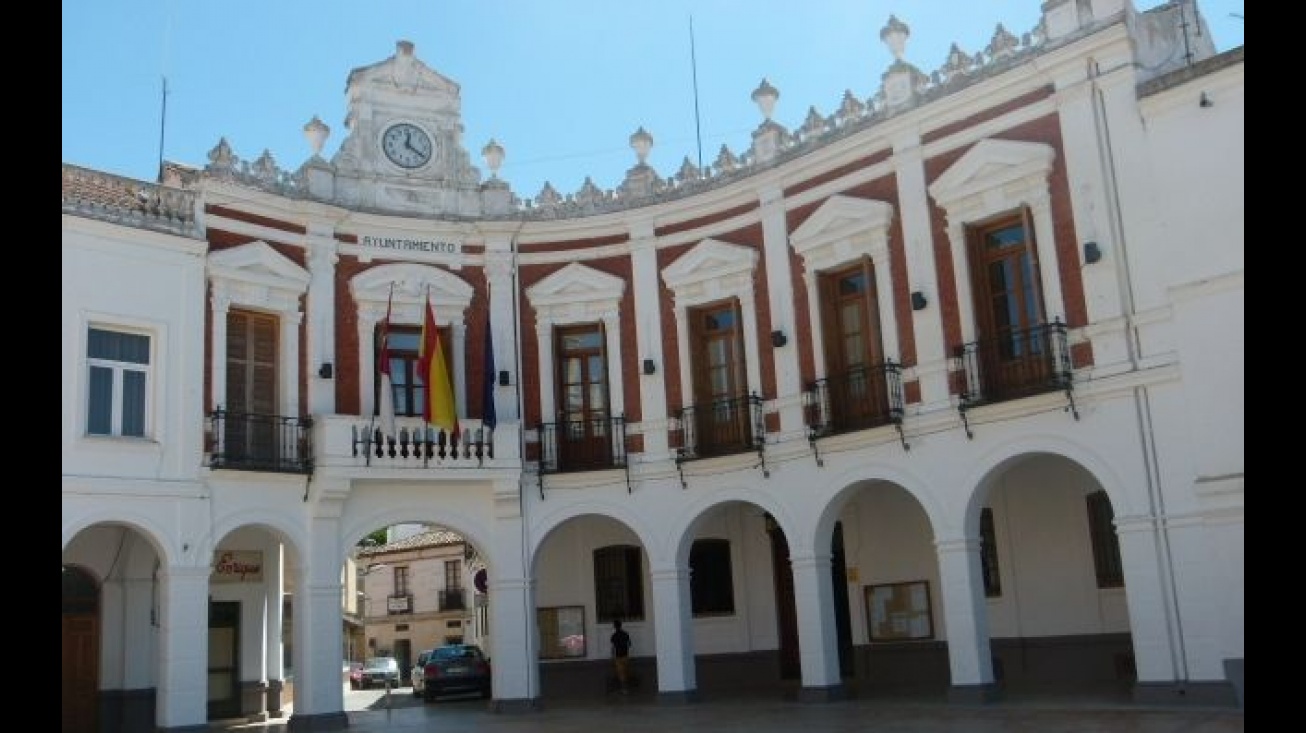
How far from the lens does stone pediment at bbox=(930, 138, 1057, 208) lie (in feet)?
56.5

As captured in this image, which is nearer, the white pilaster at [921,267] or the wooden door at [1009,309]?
the wooden door at [1009,309]

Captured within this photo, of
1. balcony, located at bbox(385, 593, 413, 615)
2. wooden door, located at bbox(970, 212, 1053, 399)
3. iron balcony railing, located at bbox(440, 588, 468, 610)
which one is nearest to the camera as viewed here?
wooden door, located at bbox(970, 212, 1053, 399)

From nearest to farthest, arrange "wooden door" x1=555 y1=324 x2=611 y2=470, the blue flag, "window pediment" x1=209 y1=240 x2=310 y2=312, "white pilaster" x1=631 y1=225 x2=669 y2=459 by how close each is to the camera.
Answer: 1. "window pediment" x1=209 y1=240 x2=310 y2=312
2. the blue flag
3. "white pilaster" x1=631 y1=225 x2=669 y2=459
4. "wooden door" x1=555 y1=324 x2=611 y2=470

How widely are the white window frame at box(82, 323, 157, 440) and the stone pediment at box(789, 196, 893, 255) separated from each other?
10162mm

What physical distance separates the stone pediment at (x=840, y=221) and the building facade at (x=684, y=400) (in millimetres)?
67

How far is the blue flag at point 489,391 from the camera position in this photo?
20.6 meters

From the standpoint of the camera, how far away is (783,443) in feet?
64.5

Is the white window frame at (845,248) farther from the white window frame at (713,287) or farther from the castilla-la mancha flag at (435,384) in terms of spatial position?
the castilla-la mancha flag at (435,384)

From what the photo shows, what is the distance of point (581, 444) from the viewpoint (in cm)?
2144

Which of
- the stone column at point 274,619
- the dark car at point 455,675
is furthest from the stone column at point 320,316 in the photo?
the dark car at point 455,675

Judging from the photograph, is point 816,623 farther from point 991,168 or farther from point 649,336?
point 991,168

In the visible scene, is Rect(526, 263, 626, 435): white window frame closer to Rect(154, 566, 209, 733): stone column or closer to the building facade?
the building facade

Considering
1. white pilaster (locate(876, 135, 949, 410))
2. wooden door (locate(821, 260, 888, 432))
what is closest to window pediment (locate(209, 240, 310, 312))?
wooden door (locate(821, 260, 888, 432))

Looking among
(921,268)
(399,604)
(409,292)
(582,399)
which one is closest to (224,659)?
(409,292)
